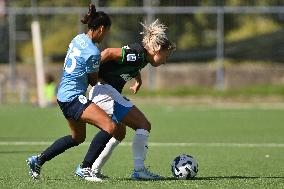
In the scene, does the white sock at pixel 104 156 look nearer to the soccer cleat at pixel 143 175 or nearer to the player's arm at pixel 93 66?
the soccer cleat at pixel 143 175

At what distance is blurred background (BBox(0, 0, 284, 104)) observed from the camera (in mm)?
32844

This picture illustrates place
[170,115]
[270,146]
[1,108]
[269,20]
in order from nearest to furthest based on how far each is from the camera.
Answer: [270,146], [170,115], [1,108], [269,20]

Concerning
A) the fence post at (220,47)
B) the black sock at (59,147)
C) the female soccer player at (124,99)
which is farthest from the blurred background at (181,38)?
the black sock at (59,147)

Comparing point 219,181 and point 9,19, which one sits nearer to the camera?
point 219,181

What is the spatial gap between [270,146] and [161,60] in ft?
18.1

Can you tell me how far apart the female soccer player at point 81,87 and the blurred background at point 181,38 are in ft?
71.8

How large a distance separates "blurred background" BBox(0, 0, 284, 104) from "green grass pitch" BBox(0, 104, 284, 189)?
5.88 meters

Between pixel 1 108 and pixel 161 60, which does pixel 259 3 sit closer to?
pixel 1 108

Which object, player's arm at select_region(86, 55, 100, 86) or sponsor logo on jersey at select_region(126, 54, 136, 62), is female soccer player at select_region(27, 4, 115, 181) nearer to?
player's arm at select_region(86, 55, 100, 86)

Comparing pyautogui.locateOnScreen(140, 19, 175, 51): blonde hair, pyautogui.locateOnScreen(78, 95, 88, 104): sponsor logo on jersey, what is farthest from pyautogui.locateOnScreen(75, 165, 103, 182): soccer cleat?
pyautogui.locateOnScreen(140, 19, 175, 51): blonde hair

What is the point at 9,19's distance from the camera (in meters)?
33.8

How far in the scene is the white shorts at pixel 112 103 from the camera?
33.6 feet

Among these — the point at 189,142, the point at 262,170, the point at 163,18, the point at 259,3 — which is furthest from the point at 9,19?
the point at 262,170

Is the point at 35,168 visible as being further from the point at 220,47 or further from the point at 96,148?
the point at 220,47
